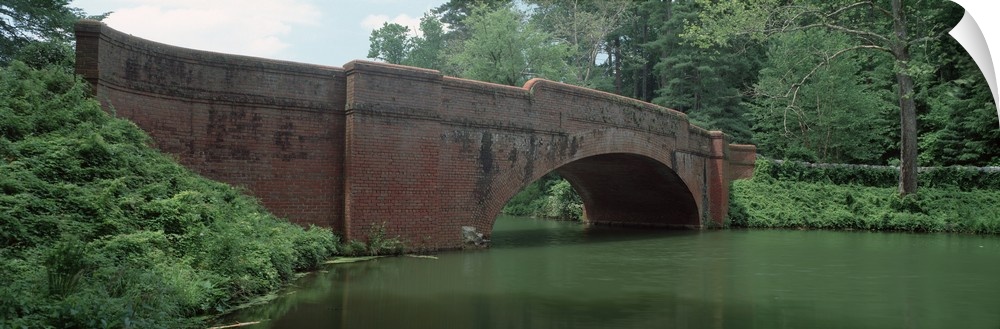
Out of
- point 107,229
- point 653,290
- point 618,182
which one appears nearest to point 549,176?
point 618,182

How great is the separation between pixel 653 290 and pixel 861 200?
59.8ft

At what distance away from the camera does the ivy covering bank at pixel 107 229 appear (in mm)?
5094

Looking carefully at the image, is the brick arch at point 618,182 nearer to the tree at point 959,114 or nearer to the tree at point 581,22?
the tree at point 959,114

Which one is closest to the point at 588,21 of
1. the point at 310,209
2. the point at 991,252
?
the point at 991,252

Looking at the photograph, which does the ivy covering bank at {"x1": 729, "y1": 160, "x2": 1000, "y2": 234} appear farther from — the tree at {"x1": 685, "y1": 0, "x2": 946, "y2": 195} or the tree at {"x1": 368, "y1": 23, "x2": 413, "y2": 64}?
the tree at {"x1": 368, "y1": 23, "x2": 413, "y2": 64}

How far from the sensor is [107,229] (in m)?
6.91

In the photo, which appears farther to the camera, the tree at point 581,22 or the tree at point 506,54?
the tree at point 581,22

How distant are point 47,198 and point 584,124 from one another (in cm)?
1125

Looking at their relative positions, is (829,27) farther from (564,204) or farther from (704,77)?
(704,77)

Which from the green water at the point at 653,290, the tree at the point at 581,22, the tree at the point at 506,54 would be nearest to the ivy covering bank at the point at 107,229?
the green water at the point at 653,290

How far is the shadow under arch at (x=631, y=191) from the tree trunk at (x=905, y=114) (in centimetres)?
766

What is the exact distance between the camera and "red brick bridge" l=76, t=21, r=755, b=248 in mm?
10547

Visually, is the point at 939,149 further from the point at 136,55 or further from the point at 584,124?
the point at 136,55

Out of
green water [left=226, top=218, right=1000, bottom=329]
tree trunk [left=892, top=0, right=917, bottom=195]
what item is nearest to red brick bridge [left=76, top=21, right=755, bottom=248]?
green water [left=226, top=218, right=1000, bottom=329]
